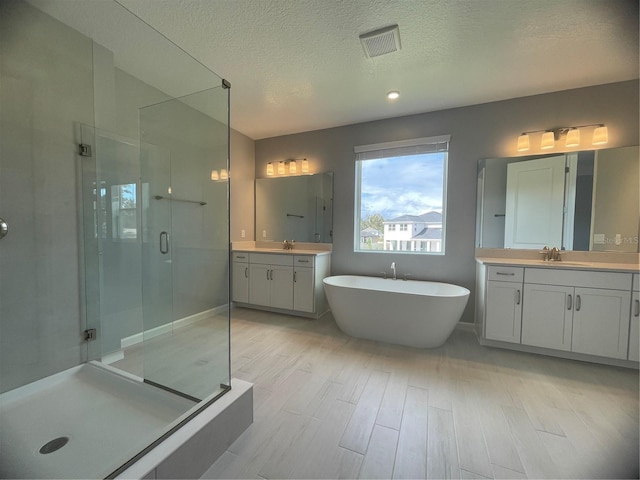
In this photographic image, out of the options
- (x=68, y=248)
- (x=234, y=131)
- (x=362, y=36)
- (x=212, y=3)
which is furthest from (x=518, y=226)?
(x=68, y=248)

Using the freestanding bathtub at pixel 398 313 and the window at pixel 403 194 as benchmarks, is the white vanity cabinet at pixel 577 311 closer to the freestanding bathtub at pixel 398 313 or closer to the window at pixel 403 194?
the freestanding bathtub at pixel 398 313

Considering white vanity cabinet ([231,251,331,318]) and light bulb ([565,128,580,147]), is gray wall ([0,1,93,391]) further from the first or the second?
light bulb ([565,128,580,147])

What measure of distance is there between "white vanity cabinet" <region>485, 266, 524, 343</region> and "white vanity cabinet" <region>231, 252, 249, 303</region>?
288 cm

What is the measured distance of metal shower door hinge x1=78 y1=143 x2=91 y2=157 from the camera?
6.30ft

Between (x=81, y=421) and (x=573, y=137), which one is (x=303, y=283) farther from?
(x=573, y=137)

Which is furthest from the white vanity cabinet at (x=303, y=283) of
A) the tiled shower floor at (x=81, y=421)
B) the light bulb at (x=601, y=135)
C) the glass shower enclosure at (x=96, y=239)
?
the light bulb at (x=601, y=135)

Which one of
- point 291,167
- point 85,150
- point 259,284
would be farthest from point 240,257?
point 85,150

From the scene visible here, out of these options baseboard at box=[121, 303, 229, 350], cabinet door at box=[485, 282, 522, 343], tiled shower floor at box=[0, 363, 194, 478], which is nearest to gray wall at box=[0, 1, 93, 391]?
tiled shower floor at box=[0, 363, 194, 478]

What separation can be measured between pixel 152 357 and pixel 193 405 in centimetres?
105

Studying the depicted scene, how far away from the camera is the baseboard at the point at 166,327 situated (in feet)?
7.54

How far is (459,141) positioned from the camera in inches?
115

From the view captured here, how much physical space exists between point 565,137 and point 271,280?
11.9 ft

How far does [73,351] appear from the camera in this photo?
6.13ft

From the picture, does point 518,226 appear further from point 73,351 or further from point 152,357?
point 73,351
